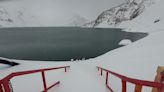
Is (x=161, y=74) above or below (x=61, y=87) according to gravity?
above

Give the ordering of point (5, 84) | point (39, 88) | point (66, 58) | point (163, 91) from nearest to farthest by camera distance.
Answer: point (163, 91)
point (5, 84)
point (39, 88)
point (66, 58)

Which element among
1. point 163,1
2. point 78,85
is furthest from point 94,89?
point 163,1

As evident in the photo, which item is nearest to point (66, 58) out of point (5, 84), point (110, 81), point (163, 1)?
point (110, 81)

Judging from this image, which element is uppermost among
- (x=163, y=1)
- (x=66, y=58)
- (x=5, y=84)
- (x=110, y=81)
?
(x=163, y=1)

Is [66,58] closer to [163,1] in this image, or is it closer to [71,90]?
[71,90]

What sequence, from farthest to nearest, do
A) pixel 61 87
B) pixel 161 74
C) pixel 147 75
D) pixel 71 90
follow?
pixel 147 75, pixel 61 87, pixel 71 90, pixel 161 74

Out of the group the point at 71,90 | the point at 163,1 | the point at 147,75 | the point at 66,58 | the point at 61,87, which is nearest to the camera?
the point at 71,90

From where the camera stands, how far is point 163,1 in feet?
576

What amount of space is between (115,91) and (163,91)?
3.56 meters

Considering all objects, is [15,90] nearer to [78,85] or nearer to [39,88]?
[39,88]

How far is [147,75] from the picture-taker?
22.2 ft

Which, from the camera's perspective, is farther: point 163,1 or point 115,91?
point 163,1

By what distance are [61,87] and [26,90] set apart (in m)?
1.49

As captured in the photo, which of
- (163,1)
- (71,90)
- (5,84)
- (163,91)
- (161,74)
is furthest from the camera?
(163,1)
